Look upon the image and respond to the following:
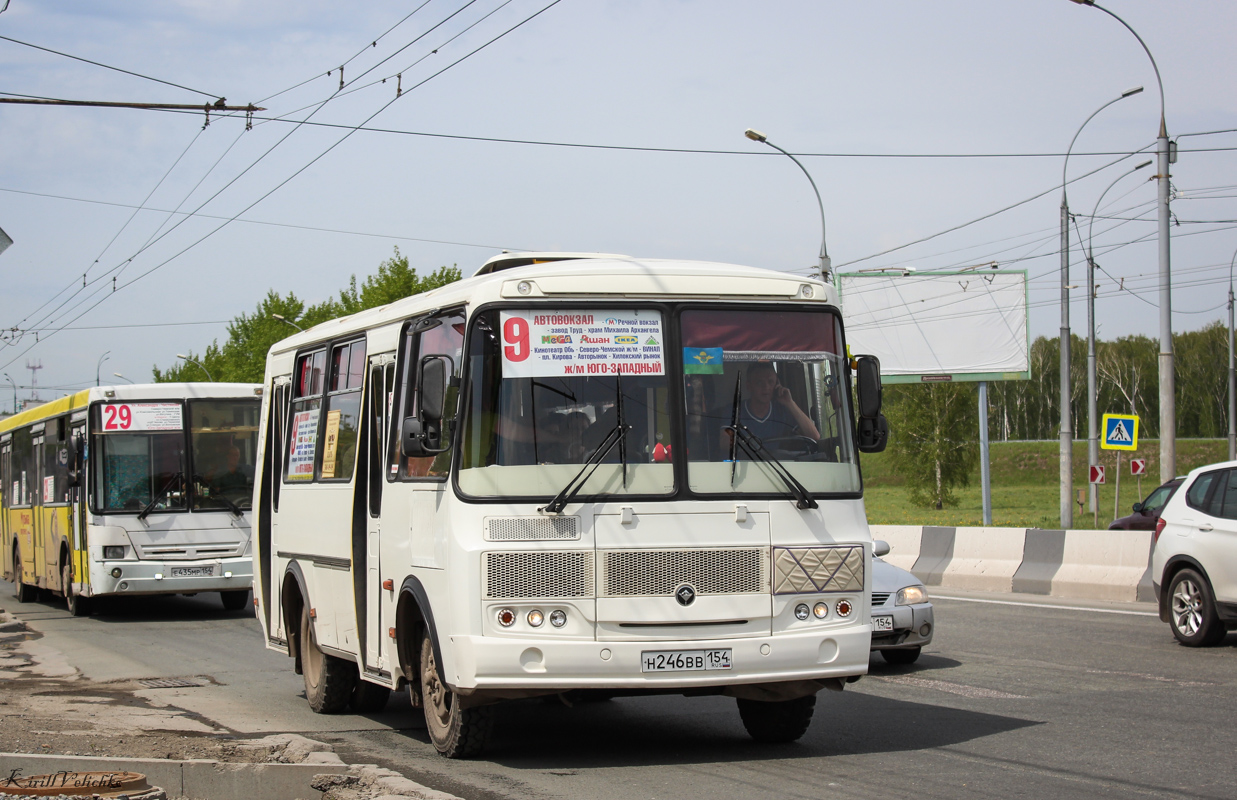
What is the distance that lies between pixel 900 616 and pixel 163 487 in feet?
36.5

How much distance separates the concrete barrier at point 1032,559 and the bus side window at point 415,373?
12.4m

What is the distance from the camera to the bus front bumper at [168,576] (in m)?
18.8

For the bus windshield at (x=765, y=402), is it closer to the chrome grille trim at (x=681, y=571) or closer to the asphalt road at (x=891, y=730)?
the chrome grille trim at (x=681, y=571)

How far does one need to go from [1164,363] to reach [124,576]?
16677 mm

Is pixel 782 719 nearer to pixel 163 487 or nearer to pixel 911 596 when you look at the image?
pixel 911 596

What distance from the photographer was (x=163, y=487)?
1917cm

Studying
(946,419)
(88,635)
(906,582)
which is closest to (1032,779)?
(906,582)

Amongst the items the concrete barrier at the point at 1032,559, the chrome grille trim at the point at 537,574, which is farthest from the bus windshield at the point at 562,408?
the concrete barrier at the point at 1032,559

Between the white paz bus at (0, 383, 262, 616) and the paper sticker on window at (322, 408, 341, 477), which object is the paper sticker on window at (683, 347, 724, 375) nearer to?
the paper sticker on window at (322, 408, 341, 477)

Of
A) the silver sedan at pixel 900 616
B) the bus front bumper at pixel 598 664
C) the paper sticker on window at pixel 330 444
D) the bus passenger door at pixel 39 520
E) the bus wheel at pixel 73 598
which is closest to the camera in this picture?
the bus front bumper at pixel 598 664

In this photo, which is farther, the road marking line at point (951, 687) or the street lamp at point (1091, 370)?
the street lamp at point (1091, 370)

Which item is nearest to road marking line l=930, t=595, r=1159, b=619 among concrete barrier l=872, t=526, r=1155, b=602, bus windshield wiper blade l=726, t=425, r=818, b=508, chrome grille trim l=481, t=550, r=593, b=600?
concrete barrier l=872, t=526, r=1155, b=602

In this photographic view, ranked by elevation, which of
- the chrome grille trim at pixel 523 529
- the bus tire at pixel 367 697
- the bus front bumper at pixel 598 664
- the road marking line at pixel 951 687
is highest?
the chrome grille trim at pixel 523 529

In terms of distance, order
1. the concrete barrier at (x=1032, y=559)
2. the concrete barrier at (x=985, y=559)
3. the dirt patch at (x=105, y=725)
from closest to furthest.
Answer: the dirt patch at (x=105, y=725) → the concrete barrier at (x=1032, y=559) → the concrete barrier at (x=985, y=559)
